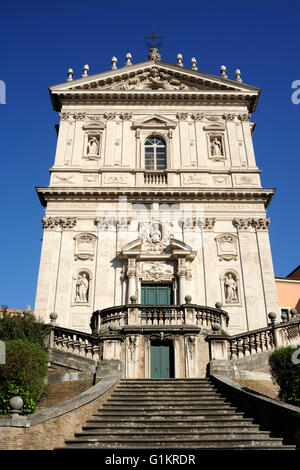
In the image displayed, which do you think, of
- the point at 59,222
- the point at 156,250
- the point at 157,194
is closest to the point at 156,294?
the point at 156,250

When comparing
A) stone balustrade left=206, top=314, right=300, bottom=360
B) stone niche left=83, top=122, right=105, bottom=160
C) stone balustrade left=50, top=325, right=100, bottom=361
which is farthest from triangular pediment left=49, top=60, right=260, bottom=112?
stone balustrade left=50, top=325, right=100, bottom=361

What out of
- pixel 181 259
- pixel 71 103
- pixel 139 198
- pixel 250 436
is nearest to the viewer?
pixel 250 436

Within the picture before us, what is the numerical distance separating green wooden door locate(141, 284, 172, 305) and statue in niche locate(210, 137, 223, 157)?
9.18 meters

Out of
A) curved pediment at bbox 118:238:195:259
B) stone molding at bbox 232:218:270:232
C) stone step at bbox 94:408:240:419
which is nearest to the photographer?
stone step at bbox 94:408:240:419

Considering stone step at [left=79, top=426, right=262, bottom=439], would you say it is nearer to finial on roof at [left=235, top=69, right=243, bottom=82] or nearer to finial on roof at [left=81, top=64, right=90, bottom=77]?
finial on roof at [left=235, top=69, right=243, bottom=82]

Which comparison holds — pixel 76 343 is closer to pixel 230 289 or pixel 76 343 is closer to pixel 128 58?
pixel 230 289

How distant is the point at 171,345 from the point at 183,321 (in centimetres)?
94

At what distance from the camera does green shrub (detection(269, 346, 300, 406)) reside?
10859 mm

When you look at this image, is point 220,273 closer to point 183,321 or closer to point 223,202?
point 223,202

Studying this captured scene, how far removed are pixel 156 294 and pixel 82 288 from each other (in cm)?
365

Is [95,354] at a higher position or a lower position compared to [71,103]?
lower

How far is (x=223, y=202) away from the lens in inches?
972

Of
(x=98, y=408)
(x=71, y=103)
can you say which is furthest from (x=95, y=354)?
(x=71, y=103)

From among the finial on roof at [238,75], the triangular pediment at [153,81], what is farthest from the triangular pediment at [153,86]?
the finial on roof at [238,75]
